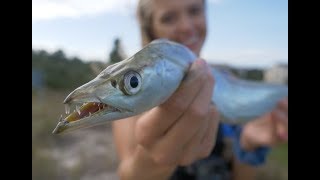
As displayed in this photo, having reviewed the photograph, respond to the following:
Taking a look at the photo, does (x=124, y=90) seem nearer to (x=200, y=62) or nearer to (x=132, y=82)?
(x=132, y=82)

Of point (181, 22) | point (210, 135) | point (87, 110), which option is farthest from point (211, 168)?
point (87, 110)

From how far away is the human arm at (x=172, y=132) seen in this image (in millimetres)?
600

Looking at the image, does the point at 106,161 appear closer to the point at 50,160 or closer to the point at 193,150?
the point at 50,160

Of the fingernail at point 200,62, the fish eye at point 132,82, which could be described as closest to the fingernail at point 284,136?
the fingernail at point 200,62

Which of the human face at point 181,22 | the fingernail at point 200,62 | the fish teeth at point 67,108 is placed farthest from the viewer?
the human face at point 181,22

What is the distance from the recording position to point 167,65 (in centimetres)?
54

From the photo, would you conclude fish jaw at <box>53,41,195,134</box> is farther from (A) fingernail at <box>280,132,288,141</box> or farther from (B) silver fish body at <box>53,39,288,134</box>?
(A) fingernail at <box>280,132,288,141</box>

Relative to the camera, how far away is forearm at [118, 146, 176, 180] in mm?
735

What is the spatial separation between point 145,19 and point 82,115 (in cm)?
33

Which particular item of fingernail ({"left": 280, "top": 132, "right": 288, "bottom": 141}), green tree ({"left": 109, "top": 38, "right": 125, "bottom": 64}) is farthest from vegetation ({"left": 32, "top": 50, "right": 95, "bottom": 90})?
fingernail ({"left": 280, "top": 132, "right": 288, "bottom": 141})

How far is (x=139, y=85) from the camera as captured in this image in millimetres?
498

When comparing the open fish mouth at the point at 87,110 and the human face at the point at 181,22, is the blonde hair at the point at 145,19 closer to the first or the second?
the human face at the point at 181,22

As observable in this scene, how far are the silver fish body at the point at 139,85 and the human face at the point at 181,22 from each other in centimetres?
10

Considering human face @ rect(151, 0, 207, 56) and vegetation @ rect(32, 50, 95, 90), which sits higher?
human face @ rect(151, 0, 207, 56)
